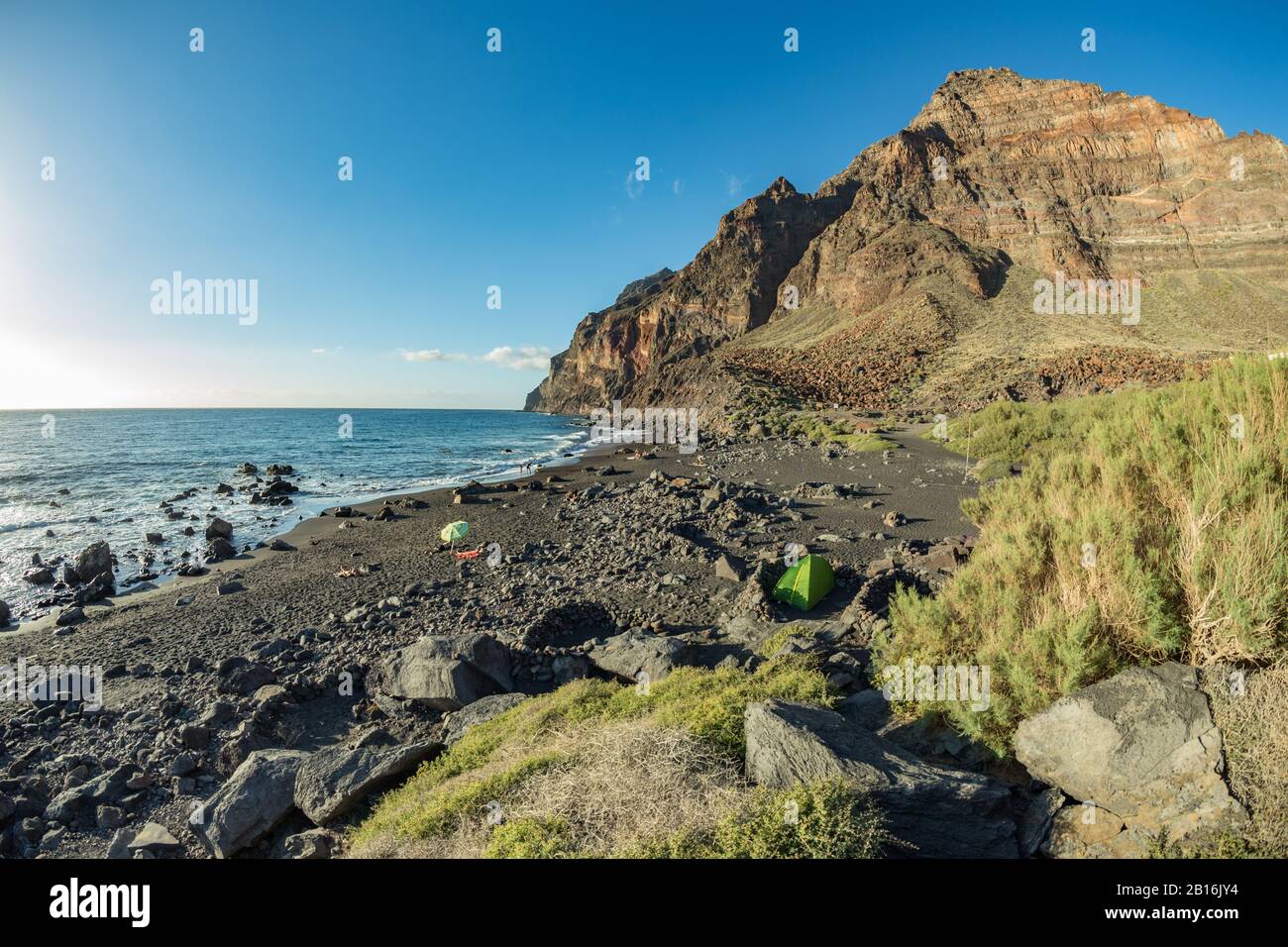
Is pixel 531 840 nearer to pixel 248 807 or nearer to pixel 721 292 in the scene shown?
pixel 248 807

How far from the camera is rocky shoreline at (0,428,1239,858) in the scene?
13.2 ft

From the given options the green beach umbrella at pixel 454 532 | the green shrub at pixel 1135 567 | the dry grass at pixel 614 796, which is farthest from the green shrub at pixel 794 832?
the green beach umbrella at pixel 454 532

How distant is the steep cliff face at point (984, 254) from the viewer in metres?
49.4

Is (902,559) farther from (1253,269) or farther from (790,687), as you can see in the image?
(1253,269)

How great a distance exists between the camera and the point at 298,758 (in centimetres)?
571

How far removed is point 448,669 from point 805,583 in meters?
5.96

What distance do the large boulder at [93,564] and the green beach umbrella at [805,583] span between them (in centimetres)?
1651

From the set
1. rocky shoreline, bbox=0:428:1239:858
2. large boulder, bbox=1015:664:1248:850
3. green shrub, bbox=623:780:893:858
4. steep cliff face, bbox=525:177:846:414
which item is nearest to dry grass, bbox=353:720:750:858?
green shrub, bbox=623:780:893:858

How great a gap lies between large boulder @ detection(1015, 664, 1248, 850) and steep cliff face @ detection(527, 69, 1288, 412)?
35.2 metres

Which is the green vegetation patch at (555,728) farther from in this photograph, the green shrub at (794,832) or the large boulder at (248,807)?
the large boulder at (248,807)

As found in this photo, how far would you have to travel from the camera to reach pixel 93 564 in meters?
14.2

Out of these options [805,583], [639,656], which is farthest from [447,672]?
[805,583]
